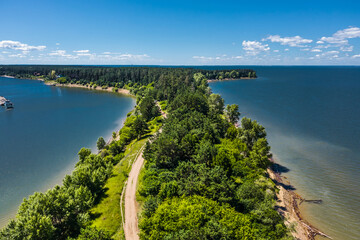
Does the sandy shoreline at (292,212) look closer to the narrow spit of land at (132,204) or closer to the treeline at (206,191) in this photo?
the treeline at (206,191)

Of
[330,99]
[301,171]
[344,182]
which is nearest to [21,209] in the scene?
[301,171]

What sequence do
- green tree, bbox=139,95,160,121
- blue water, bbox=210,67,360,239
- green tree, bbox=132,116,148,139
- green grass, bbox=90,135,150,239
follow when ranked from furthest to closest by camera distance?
green tree, bbox=139,95,160,121, green tree, bbox=132,116,148,139, blue water, bbox=210,67,360,239, green grass, bbox=90,135,150,239

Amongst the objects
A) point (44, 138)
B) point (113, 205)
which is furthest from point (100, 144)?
point (44, 138)

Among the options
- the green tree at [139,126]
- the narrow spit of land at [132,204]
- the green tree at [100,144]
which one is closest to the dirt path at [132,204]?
the narrow spit of land at [132,204]

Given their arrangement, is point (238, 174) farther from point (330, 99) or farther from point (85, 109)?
point (330, 99)

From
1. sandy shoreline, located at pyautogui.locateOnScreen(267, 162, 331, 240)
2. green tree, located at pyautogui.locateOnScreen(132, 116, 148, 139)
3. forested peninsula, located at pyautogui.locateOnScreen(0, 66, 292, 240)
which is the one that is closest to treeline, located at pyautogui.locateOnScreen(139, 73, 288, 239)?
forested peninsula, located at pyautogui.locateOnScreen(0, 66, 292, 240)

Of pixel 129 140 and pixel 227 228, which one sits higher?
pixel 227 228

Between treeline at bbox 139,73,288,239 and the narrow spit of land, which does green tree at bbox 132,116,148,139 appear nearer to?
the narrow spit of land
